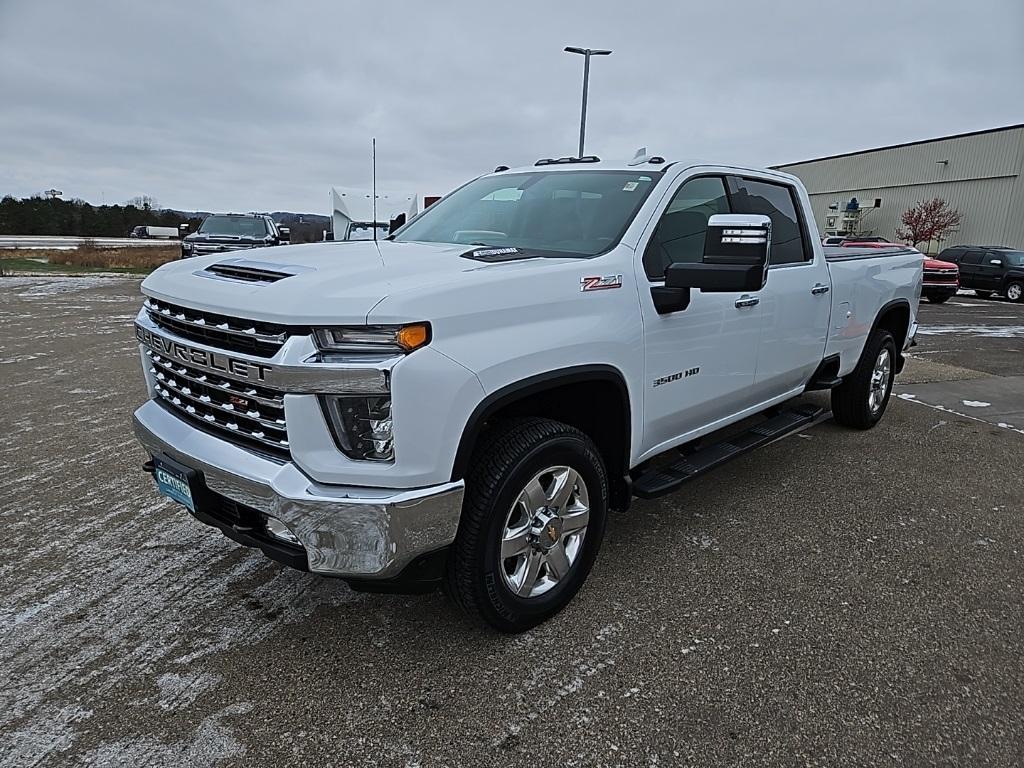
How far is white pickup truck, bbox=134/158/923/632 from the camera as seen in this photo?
222 cm

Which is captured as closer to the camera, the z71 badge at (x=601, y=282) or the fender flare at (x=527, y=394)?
the fender flare at (x=527, y=394)

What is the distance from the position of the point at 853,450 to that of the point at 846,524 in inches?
56.6

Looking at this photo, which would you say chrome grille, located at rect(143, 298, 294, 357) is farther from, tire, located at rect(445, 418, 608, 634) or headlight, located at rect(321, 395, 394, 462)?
tire, located at rect(445, 418, 608, 634)

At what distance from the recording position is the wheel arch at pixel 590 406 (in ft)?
8.57

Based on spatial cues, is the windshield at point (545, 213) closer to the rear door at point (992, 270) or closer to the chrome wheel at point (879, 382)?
the chrome wheel at point (879, 382)

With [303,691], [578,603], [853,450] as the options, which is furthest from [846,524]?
[303,691]

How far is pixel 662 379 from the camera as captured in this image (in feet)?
10.4

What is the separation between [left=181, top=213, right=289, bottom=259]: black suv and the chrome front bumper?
16.0 m

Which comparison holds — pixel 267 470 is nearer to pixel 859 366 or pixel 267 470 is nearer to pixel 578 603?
pixel 578 603

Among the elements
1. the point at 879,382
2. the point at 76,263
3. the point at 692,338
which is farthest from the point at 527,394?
the point at 76,263

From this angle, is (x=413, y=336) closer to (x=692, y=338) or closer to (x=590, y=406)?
(x=590, y=406)

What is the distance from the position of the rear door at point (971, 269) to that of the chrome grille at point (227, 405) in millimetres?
23495

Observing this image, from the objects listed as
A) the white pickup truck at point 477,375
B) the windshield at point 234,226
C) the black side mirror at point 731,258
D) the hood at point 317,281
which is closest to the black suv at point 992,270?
the white pickup truck at point 477,375

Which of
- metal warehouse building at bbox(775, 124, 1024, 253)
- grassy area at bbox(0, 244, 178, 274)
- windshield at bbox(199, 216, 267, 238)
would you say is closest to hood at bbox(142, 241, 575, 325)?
windshield at bbox(199, 216, 267, 238)
